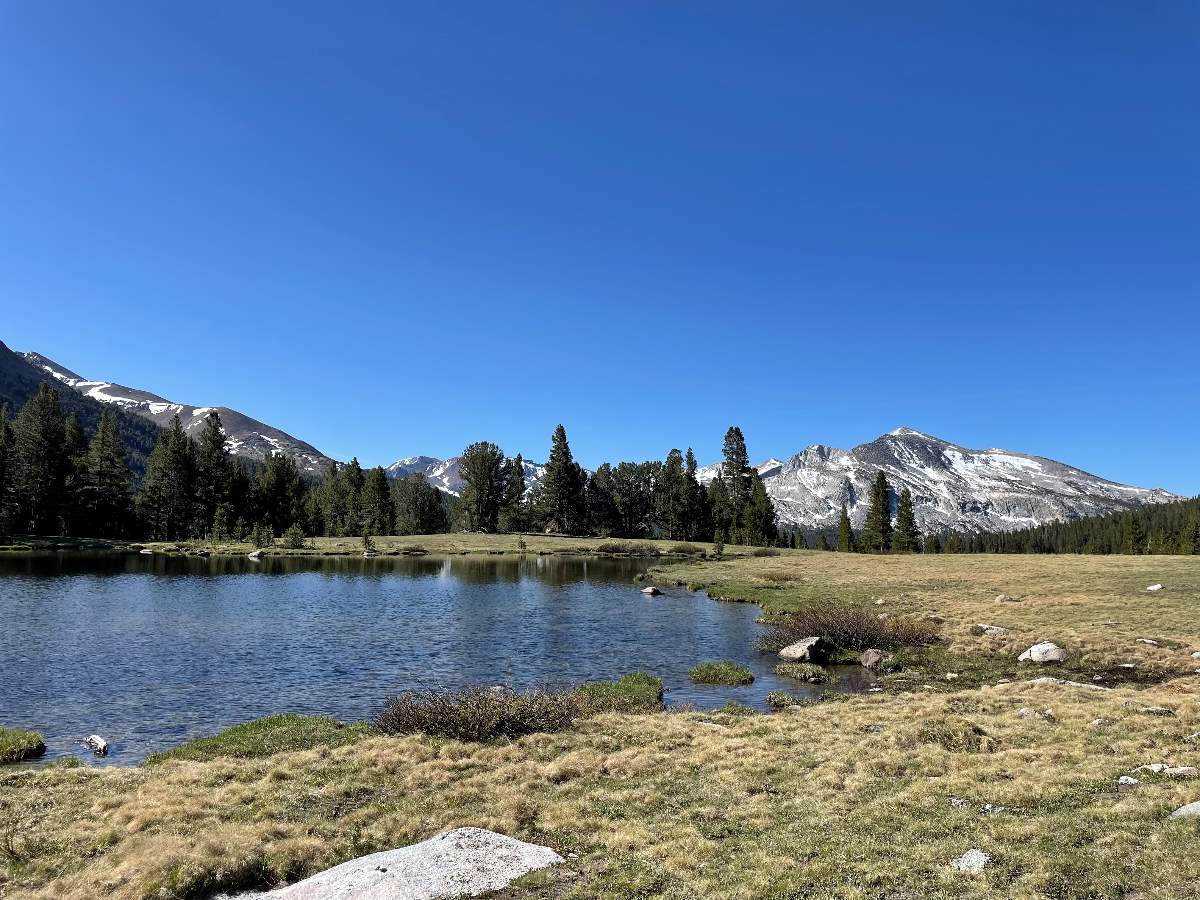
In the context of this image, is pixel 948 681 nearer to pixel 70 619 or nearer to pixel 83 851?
pixel 83 851

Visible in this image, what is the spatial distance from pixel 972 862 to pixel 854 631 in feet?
99.2

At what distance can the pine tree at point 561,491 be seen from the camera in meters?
171

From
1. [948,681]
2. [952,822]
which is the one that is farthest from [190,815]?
[948,681]

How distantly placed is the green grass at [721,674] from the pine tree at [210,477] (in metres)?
144

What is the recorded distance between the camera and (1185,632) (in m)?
33.9

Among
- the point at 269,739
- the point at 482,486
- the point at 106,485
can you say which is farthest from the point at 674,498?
the point at 269,739

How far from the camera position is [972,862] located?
36.6 feet

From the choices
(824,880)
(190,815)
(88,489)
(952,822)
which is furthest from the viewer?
(88,489)

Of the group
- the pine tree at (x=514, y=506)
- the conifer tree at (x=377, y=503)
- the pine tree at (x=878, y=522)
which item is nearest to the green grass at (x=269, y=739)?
the pine tree at (x=878, y=522)

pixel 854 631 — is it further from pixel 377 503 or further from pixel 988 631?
pixel 377 503

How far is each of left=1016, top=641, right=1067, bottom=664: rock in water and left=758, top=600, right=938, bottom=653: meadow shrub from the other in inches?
233

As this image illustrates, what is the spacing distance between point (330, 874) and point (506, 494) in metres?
176

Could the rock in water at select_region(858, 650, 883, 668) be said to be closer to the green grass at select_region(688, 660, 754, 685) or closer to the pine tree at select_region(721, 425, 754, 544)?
the green grass at select_region(688, 660, 754, 685)

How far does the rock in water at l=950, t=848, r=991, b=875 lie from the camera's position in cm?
1092
